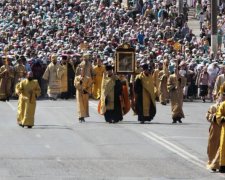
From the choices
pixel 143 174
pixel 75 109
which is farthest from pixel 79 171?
pixel 75 109

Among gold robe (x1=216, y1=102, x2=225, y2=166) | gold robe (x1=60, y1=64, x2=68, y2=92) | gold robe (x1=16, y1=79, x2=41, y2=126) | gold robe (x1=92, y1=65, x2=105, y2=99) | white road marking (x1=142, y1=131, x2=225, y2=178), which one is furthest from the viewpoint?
gold robe (x1=60, y1=64, x2=68, y2=92)

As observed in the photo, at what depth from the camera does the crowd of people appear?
119 ft

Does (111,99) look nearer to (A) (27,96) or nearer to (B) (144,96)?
(B) (144,96)

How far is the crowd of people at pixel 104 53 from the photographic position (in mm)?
36125

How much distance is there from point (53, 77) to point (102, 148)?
2146 cm

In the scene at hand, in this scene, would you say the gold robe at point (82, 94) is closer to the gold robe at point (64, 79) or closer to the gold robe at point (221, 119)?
the gold robe at point (64, 79)

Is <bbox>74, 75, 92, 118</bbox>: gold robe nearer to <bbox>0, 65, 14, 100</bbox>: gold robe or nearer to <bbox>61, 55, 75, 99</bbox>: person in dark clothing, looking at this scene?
<bbox>0, 65, 14, 100</bbox>: gold robe

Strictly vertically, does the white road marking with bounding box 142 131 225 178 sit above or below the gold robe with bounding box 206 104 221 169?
below

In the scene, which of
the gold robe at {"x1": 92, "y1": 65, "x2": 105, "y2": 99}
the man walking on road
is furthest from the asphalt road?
the gold robe at {"x1": 92, "y1": 65, "x2": 105, "y2": 99}

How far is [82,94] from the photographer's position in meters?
36.7

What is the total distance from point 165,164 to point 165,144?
4.21 metres

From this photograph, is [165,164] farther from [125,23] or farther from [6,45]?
[125,23]

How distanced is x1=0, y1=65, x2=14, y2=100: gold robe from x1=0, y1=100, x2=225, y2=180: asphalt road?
8.02 metres

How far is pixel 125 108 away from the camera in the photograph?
36312mm
